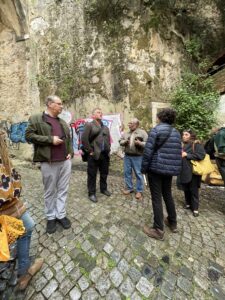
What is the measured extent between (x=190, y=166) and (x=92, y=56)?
640cm

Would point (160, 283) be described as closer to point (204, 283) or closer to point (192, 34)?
point (204, 283)

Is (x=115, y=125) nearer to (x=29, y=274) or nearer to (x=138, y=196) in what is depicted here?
(x=138, y=196)

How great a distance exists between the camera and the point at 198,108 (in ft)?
27.1

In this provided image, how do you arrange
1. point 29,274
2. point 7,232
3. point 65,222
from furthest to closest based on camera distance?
1. point 65,222
2. point 29,274
3. point 7,232

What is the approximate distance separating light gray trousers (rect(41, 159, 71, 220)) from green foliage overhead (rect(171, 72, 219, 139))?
6.13m

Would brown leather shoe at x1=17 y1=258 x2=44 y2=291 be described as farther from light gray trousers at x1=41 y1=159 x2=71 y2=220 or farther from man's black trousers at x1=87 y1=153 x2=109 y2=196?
man's black trousers at x1=87 y1=153 x2=109 y2=196

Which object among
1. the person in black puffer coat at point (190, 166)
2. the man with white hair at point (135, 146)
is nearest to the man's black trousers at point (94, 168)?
the man with white hair at point (135, 146)

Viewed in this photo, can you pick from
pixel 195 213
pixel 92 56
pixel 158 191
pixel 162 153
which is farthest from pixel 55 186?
pixel 92 56

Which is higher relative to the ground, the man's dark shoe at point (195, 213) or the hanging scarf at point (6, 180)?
the hanging scarf at point (6, 180)

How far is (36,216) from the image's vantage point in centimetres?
385

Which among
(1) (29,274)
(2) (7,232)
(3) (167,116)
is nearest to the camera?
(2) (7,232)

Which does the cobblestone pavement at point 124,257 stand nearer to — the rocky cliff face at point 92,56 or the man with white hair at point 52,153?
the man with white hair at point 52,153

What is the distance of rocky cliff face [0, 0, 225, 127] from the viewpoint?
8586 mm

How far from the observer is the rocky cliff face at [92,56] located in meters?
8.59
